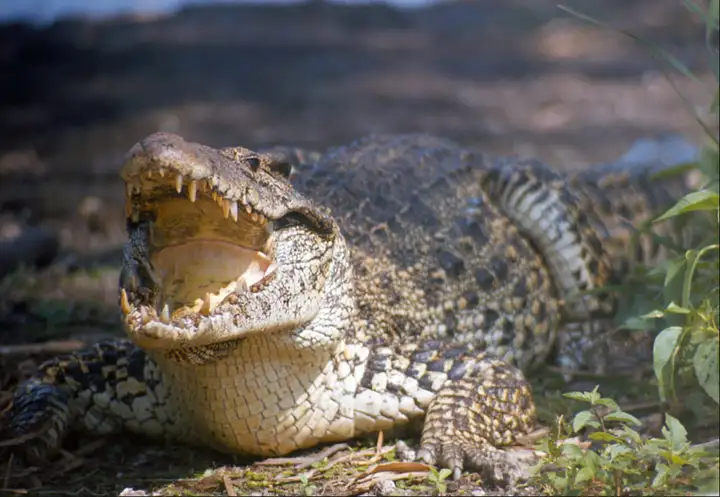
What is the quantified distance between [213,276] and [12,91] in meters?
8.56

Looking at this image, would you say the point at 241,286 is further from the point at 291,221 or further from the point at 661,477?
the point at 661,477

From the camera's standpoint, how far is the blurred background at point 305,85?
10117mm

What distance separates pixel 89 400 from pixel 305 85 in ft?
27.6

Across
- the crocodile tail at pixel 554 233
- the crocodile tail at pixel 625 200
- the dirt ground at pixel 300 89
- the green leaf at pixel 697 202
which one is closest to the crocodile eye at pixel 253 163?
the green leaf at pixel 697 202

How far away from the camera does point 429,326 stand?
473cm

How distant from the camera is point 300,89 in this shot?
40.6 ft

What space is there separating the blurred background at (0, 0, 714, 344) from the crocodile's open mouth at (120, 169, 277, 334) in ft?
12.9

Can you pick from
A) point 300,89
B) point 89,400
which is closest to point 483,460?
point 89,400

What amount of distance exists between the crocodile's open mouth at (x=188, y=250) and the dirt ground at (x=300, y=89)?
3.13 meters

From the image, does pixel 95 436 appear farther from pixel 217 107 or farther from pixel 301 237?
pixel 217 107

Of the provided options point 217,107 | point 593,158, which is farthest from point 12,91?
point 593,158

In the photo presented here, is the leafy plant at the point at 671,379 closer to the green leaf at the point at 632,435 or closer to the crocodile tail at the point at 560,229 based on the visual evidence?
the green leaf at the point at 632,435

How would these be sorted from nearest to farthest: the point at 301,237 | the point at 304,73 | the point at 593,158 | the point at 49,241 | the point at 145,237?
the point at 145,237, the point at 301,237, the point at 49,241, the point at 593,158, the point at 304,73

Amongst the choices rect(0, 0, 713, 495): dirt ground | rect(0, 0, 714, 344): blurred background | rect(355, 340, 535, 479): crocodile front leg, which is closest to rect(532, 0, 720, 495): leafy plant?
rect(355, 340, 535, 479): crocodile front leg
